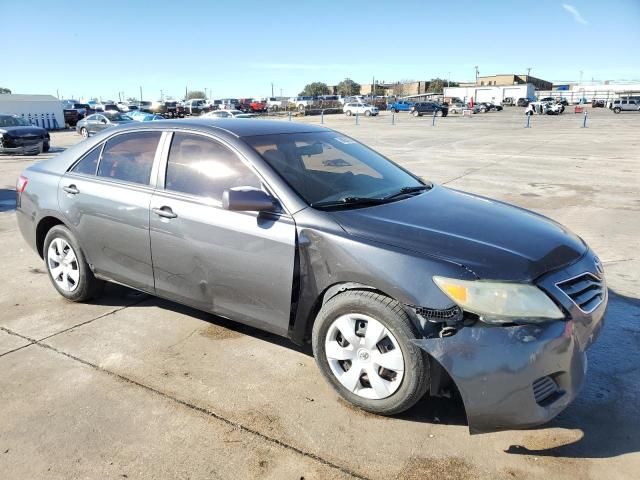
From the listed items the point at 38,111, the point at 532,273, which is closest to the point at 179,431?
the point at 532,273

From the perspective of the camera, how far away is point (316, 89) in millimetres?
141750

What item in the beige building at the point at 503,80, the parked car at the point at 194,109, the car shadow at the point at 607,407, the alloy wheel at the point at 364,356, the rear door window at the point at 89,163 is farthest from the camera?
the beige building at the point at 503,80

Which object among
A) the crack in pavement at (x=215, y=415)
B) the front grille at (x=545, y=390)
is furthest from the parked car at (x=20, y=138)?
the front grille at (x=545, y=390)

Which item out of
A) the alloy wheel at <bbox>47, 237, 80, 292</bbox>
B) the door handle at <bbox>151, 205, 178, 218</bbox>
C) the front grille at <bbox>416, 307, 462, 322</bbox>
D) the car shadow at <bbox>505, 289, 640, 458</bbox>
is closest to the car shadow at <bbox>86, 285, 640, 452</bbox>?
the car shadow at <bbox>505, 289, 640, 458</bbox>

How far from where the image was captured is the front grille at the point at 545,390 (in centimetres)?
252

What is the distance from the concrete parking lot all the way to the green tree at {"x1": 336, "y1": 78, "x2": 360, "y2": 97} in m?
135

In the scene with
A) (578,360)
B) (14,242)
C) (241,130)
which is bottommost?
(14,242)

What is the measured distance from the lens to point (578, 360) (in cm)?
263

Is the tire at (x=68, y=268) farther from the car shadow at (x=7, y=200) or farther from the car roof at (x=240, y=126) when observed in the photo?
the car shadow at (x=7, y=200)

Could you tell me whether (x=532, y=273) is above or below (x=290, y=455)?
above

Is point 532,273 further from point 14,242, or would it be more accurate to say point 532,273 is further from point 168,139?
point 14,242

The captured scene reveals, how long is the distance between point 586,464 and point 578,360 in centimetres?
49

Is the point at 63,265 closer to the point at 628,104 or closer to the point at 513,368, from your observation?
the point at 513,368

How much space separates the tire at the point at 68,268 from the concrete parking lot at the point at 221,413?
Result: 0.13 meters
